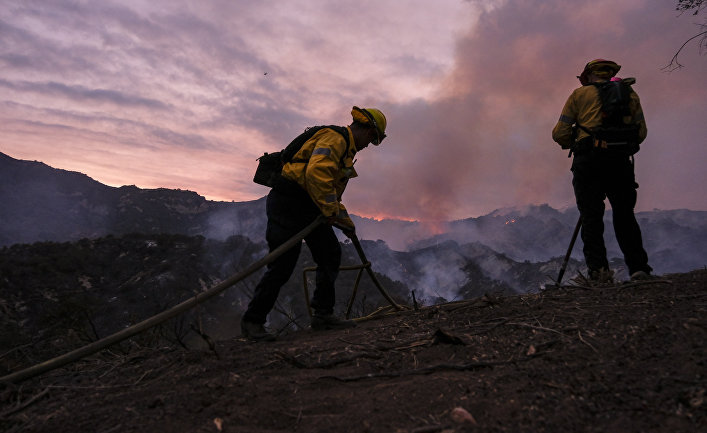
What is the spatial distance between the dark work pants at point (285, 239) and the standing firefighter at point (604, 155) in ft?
8.66

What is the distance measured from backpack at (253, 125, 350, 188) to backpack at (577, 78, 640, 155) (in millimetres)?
2561

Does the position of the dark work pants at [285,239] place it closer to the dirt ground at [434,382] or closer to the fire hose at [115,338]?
the fire hose at [115,338]

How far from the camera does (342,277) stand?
30.6 meters

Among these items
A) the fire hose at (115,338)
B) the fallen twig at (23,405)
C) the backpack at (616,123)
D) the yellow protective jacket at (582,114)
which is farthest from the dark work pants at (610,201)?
the fallen twig at (23,405)

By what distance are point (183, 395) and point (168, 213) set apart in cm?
6208

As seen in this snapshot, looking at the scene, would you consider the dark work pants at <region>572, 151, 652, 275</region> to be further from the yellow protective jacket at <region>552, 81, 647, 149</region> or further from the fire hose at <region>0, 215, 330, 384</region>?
the fire hose at <region>0, 215, 330, 384</region>

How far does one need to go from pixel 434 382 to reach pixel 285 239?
2003 mm

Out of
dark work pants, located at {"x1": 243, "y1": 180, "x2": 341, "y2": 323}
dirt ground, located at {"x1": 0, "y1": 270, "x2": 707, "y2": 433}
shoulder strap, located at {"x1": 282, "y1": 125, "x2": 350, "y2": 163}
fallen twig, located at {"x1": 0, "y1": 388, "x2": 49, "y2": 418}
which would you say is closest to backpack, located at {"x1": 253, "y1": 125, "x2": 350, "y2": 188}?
shoulder strap, located at {"x1": 282, "y1": 125, "x2": 350, "y2": 163}

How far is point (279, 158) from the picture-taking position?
3.70 m

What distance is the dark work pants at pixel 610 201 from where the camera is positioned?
3.89m

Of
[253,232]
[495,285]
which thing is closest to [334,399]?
[495,285]

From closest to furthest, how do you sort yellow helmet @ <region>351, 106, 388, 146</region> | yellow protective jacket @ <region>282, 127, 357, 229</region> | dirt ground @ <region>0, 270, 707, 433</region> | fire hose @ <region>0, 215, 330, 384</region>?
dirt ground @ <region>0, 270, 707, 433</region>
fire hose @ <region>0, 215, 330, 384</region>
yellow protective jacket @ <region>282, 127, 357, 229</region>
yellow helmet @ <region>351, 106, 388, 146</region>

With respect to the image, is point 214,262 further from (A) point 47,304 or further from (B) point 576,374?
(B) point 576,374

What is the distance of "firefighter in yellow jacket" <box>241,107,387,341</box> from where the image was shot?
129 inches
